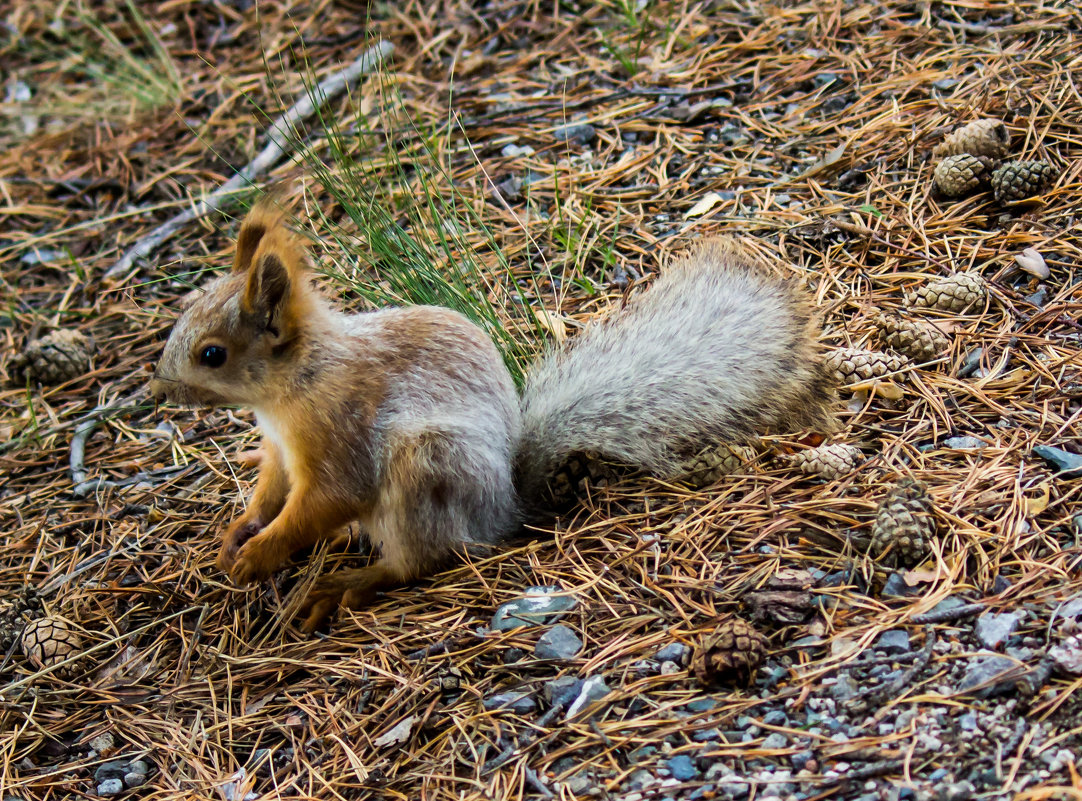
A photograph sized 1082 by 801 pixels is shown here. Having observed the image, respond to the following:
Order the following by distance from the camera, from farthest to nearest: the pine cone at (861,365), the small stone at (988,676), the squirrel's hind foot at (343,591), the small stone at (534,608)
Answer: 1. the pine cone at (861,365)
2. the squirrel's hind foot at (343,591)
3. the small stone at (534,608)
4. the small stone at (988,676)

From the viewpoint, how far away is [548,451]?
276 centimetres

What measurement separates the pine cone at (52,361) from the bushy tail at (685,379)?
1830 millimetres

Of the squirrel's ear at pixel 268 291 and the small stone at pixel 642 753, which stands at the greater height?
the squirrel's ear at pixel 268 291

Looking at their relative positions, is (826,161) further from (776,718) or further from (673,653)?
(776,718)

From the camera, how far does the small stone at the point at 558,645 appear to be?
7.25 feet

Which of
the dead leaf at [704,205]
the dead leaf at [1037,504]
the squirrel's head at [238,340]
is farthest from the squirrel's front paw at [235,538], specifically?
the dead leaf at [1037,504]

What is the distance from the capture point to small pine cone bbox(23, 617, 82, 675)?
8.51ft

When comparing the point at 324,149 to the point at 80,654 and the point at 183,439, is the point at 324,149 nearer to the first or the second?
the point at 183,439

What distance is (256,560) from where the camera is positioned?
2633 millimetres

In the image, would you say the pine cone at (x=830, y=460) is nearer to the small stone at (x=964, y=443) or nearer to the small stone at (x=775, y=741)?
the small stone at (x=964, y=443)

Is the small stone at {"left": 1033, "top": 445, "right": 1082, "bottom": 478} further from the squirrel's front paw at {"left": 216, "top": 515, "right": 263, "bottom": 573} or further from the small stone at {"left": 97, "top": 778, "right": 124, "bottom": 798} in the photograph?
the small stone at {"left": 97, "top": 778, "right": 124, "bottom": 798}

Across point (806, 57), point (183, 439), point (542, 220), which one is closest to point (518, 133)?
point (542, 220)

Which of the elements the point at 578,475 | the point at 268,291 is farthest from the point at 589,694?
the point at 268,291

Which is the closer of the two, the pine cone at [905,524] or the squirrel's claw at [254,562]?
the pine cone at [905,524]
